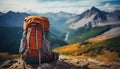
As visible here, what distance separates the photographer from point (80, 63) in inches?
768

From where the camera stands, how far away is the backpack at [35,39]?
16.1m

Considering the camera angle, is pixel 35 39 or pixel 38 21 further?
pixel 38 21

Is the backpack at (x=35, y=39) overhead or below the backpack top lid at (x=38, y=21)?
below

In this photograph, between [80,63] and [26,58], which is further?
[80,63]

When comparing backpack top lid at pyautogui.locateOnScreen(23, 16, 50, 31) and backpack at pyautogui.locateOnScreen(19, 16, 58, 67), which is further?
backpack top lid at pyautogui.locateOnScreen(23, 16, 50, 31)

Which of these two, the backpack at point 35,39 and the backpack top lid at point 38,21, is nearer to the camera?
the backpack at point 35,39

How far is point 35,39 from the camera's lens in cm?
1606

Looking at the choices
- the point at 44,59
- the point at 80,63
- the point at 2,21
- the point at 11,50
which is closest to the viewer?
the point at 44,59

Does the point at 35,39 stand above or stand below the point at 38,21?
below

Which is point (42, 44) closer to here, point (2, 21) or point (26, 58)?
point (26, 58)

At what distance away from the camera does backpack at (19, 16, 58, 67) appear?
16141 mm

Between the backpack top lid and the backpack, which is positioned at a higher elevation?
the backpack top lid

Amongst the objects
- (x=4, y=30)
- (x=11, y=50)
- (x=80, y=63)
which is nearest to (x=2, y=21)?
(x=4, y=30)

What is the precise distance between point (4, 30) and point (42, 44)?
10055 centimetres
